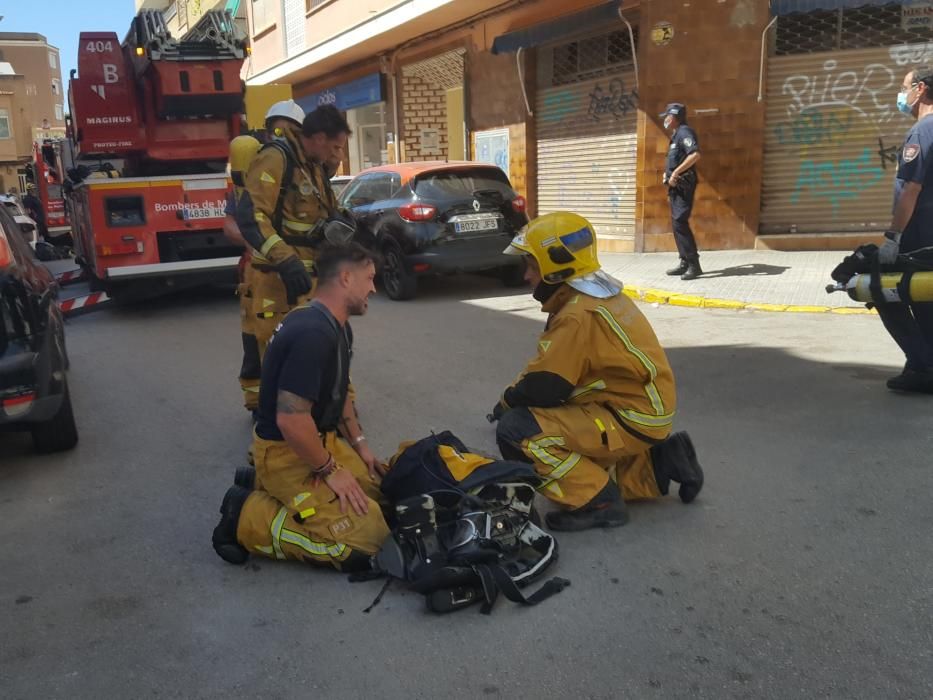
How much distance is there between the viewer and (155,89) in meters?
8.51

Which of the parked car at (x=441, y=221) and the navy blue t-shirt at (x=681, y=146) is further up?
the navy blue t-shirt at (x=681, y=146)

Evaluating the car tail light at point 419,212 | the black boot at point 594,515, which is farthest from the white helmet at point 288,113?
the car tail light at point 419,212

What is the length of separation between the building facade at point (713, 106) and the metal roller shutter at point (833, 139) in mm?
15

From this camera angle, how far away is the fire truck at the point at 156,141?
838 cm

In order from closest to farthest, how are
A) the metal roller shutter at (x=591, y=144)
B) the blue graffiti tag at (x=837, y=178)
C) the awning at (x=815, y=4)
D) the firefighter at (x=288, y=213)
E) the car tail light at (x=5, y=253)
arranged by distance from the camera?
the car tail light at (x=5, y=253), the firefighter at (x=288, y=213), the awning at (x=815, y=4), the blue graffiti tag at (x=837, y=178), the metal roller shutter at (x=591, y=144)

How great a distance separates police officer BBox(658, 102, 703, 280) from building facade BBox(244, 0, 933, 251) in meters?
2.17

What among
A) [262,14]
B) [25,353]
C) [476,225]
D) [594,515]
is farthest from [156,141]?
[262,14]

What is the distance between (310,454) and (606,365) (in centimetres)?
131

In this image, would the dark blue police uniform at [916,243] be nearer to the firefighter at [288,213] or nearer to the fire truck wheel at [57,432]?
the firefighter at [288,213]

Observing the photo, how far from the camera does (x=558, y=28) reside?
1265 cm

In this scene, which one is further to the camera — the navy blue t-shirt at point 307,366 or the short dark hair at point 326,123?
the short dark hair at point 326,123

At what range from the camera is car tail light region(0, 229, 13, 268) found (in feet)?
13.6

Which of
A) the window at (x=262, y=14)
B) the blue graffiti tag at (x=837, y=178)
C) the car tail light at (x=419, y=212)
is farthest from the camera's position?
the window at (x=262, y=14)

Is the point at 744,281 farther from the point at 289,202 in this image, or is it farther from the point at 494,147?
the point at 494,147
